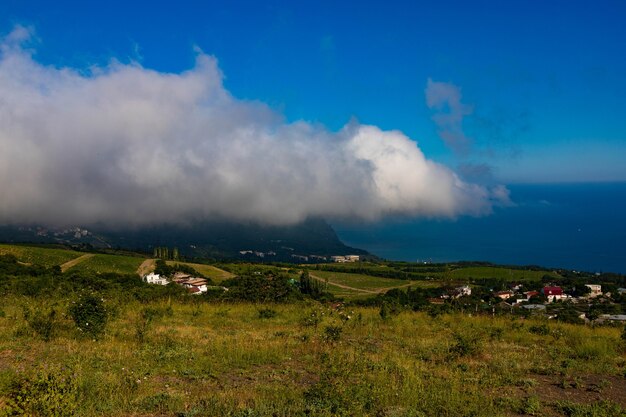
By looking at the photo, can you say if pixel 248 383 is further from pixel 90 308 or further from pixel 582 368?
pixel 582 368

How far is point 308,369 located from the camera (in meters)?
9.67

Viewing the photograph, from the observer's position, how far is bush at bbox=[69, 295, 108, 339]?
11.7m

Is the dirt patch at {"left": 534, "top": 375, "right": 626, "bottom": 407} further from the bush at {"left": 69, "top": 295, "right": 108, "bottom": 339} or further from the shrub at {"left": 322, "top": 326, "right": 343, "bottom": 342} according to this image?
the bush at {"left": 69, "top": 295, "right": 108, "bottom": 339}

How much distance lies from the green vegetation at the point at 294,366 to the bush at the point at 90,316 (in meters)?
0.03

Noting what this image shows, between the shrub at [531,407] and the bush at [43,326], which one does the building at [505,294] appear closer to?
the shrub at [531,407]

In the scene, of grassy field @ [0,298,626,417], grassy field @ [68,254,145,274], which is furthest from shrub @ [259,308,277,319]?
grassy field @ [68,254,145,274]

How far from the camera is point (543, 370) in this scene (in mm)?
10094

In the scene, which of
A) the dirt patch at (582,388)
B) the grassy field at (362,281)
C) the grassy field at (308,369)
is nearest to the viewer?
the grassy field at (308,369)

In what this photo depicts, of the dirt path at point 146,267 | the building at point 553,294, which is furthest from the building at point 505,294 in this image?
the dirt path at point 146,267

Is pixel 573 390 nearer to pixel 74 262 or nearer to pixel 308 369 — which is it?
pixel 308 369

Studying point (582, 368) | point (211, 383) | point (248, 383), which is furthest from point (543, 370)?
point (211, 383)

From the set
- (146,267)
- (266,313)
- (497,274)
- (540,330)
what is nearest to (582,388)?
(540,330)

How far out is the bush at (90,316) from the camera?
11672 millimetres

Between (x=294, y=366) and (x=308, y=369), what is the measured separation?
0.46 meters
